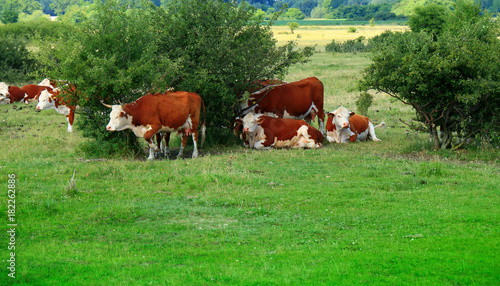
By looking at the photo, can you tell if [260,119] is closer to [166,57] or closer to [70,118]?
[166,57]

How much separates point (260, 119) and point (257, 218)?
310 inches

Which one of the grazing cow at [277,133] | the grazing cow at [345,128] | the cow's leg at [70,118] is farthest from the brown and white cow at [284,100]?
the cow's leg at [70,118]

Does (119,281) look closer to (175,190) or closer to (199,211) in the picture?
(199,211)

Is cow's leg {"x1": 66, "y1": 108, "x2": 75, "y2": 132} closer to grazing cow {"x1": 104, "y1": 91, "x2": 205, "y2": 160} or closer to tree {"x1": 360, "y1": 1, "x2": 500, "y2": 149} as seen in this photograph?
grazing cow {"x1": 104, "y1": 91, "x2": 205, "y2": 160}

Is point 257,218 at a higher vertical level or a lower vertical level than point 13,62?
higher

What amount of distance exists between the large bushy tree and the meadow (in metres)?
1.75

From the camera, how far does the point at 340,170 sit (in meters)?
13.5

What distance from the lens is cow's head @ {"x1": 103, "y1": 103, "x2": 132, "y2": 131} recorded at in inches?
563

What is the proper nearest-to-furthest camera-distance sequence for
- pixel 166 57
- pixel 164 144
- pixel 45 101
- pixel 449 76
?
pixel 449 76
pixel 166 57
pixel 164 144
pixel 45 101

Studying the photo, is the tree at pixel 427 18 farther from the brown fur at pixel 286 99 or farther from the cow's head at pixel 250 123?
the cow's head at pixel 250 123

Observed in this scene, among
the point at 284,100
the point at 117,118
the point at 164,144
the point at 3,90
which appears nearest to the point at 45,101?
the point at 3,90

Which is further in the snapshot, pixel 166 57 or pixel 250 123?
pixel 250 123

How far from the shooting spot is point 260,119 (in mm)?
17219

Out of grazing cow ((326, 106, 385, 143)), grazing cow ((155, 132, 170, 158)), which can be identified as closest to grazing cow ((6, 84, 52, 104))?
grazing cow ((155, 132, 170, 158))
